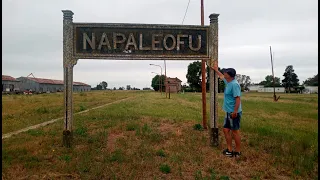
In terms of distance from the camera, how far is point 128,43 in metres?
7.23

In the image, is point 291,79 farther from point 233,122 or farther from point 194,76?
point 233,122

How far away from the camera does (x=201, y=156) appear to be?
6.27m

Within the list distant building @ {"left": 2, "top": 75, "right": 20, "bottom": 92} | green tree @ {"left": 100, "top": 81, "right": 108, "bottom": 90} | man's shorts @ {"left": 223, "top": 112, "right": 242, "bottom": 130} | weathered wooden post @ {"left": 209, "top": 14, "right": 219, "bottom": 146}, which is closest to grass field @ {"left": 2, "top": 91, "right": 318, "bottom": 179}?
weathered wooden post @ {"left": 209, "top": 14, "right": 219, "bottom": 146}

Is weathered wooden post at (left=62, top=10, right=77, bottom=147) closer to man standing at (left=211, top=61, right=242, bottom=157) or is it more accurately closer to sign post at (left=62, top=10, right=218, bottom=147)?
sign post at (left=62, top=10, right=218, bottom=147)

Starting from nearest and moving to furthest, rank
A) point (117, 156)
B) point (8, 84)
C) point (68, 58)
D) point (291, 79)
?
point (117, 156) < point (68, 58) < point (8, 84) < point (291, 79)

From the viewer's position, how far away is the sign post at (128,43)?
7.14m

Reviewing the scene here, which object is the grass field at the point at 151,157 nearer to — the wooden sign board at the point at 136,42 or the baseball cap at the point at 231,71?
the baseball cap at the point at 231,71

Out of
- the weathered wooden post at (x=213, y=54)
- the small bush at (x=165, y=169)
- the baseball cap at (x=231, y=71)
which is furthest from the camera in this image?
the weathered wooden post at (x=213, y=54)

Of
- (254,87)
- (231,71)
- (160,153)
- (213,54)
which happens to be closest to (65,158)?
(160,153)

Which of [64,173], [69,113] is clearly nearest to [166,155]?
[64,173]

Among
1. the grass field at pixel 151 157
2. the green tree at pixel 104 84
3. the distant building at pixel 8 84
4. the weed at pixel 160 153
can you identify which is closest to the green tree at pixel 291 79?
the green tree at pixel 104 84

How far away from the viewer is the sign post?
714 cm

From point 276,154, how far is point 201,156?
175cm

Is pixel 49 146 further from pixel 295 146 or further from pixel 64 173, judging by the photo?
pixel 295 146
